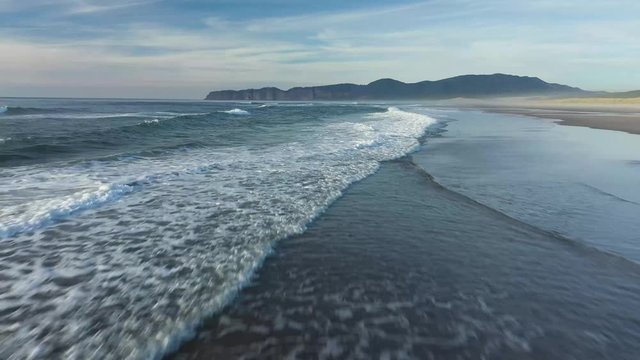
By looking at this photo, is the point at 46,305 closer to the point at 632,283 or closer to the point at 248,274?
the point at 248,274

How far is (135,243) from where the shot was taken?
21.4ft

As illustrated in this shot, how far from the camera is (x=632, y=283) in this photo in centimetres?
527

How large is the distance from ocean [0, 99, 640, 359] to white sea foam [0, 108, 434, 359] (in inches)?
1.0

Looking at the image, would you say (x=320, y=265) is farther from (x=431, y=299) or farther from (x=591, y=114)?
(x=591, y=114)

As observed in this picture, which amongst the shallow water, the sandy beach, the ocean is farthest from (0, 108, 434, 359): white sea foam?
the sandy beach

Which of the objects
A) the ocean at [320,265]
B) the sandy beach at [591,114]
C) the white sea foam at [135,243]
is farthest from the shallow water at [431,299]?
the sandy beach at [591,114]

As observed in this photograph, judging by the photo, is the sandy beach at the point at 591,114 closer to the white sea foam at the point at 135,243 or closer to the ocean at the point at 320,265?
the ocean at the point at 320,265

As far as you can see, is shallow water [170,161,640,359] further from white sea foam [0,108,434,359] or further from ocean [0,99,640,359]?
white sea foam [0,108,434,359]

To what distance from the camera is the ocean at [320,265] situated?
3.99m

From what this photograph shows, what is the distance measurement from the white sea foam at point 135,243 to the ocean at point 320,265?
27 mm

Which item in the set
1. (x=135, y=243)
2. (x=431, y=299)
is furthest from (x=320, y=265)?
(x=135, y=243)

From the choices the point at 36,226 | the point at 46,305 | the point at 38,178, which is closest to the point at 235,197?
the point at 36,226

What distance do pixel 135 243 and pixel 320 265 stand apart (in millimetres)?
2726

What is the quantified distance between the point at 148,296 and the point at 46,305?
96 centimetres
